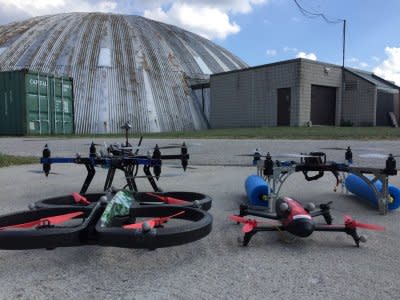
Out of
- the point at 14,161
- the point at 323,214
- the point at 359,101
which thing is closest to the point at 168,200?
the point at 323,214

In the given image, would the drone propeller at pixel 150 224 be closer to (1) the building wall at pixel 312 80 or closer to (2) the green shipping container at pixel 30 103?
(2) the green shipping container at pixel 30 103

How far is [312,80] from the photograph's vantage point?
28797 millimetres

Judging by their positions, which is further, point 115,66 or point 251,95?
point 251,95

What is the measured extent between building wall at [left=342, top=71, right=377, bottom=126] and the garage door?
939 millimetres

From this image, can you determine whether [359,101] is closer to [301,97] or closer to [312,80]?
Answer: [312,80]

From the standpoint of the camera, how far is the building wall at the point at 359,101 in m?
29.9

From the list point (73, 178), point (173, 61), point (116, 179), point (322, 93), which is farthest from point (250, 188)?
point (173, 61)

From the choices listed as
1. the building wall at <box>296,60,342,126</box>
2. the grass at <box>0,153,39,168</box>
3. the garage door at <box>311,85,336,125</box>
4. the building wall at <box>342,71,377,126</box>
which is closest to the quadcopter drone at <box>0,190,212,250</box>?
the grass at <box>0,153,39,168</box>

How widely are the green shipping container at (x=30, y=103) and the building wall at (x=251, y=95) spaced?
12965 millimetres

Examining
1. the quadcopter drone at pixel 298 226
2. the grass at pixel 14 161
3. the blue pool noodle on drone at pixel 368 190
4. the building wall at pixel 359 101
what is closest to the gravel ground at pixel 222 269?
the quadcopter drone at pixel 298 226

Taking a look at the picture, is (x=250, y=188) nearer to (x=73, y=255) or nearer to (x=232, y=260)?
(x=232, y=260)

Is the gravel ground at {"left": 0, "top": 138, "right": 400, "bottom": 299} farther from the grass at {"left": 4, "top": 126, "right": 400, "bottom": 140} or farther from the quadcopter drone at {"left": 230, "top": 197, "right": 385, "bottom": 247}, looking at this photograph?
the grass at {"left": 4, "top": 126, "right": 400, "bottom": 140}

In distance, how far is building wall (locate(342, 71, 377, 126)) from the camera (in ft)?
98.1

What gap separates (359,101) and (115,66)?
18.9 metres
